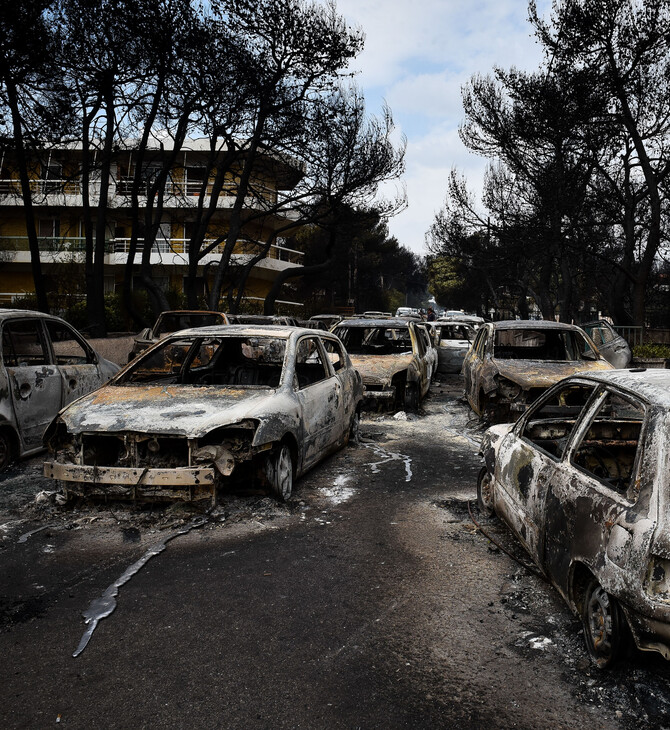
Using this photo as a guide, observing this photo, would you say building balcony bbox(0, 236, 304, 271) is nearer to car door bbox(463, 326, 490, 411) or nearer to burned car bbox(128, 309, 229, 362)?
burned car bbox(128, 309, 229, 362)

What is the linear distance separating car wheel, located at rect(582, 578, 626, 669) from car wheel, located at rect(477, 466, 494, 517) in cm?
208

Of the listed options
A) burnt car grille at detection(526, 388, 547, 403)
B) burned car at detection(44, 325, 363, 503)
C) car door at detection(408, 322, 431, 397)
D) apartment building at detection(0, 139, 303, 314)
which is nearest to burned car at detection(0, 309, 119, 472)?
burned car at detection(44, 325, 363, 503)

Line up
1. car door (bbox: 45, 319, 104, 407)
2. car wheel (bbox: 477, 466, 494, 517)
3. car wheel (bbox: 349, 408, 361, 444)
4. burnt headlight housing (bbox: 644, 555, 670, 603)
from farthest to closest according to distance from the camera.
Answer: car wheel (bbox: 349, 408, 361, 444), car door (bbox: 45, 319, 104, 407), car wheel (bbox: 477, 466, 494, 517), burnt headlight housing (bbox: 644, 555, 670, 603)

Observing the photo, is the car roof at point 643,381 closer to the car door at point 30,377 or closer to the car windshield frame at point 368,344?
the car door at point 30,377

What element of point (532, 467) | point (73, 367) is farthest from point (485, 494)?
point (73, 367)

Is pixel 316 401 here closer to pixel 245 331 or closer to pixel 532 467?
pixel 245 331

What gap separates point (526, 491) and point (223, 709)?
228 cm

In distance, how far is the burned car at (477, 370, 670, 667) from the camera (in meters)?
2.73

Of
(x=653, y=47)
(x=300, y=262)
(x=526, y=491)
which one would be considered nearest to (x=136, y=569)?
(x=526, y=491)

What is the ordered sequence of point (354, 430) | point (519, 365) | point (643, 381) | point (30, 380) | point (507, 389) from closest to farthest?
point (643, 381) → point (30, 380) → point (354, 430) → point (507, 389) → point (519, 365)

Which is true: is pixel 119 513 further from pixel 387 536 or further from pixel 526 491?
pixel 526 491

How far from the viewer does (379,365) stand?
11.0m

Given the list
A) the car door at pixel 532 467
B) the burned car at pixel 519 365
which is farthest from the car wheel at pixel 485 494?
the burned car at pixel 519 365

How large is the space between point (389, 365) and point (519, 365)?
222 cm
